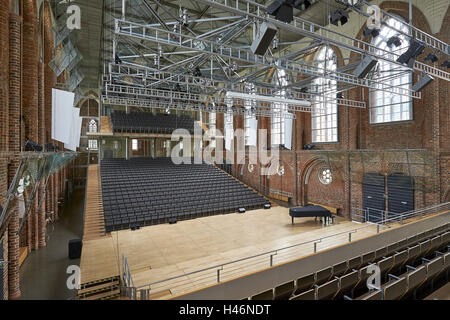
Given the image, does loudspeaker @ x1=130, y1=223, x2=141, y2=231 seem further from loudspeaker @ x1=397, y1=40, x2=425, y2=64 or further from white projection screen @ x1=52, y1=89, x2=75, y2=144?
loudspeaker @ x1=397, y1=40, x2=425, y2=64

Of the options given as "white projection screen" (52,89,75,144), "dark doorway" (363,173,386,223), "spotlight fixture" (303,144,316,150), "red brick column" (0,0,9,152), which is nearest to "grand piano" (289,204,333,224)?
"dark doorway" (363,173,386,223)

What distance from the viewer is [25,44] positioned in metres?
7.45

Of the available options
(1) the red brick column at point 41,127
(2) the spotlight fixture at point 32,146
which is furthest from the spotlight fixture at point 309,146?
(1) the red brick column at point 41,127

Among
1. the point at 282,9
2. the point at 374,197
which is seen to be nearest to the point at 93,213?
the point at 282,9

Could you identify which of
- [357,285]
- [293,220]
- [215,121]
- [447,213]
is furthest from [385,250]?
[215,121]

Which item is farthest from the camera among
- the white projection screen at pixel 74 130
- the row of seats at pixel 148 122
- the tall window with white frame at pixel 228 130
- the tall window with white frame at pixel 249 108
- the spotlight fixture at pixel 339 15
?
the tall window with white frame at pixel 228 130

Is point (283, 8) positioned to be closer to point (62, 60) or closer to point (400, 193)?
point (400, 193)

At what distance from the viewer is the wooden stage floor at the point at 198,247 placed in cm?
608

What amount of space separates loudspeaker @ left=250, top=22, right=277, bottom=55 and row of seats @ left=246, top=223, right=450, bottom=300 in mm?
5037

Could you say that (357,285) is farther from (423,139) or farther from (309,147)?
(309,147)

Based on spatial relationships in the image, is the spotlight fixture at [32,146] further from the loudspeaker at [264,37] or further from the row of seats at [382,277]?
the row of seats at [382,277]

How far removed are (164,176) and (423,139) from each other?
1410 cm

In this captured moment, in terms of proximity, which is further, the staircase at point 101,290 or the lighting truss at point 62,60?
the lighting truss at point 62,60

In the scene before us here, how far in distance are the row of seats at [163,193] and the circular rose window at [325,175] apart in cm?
368
